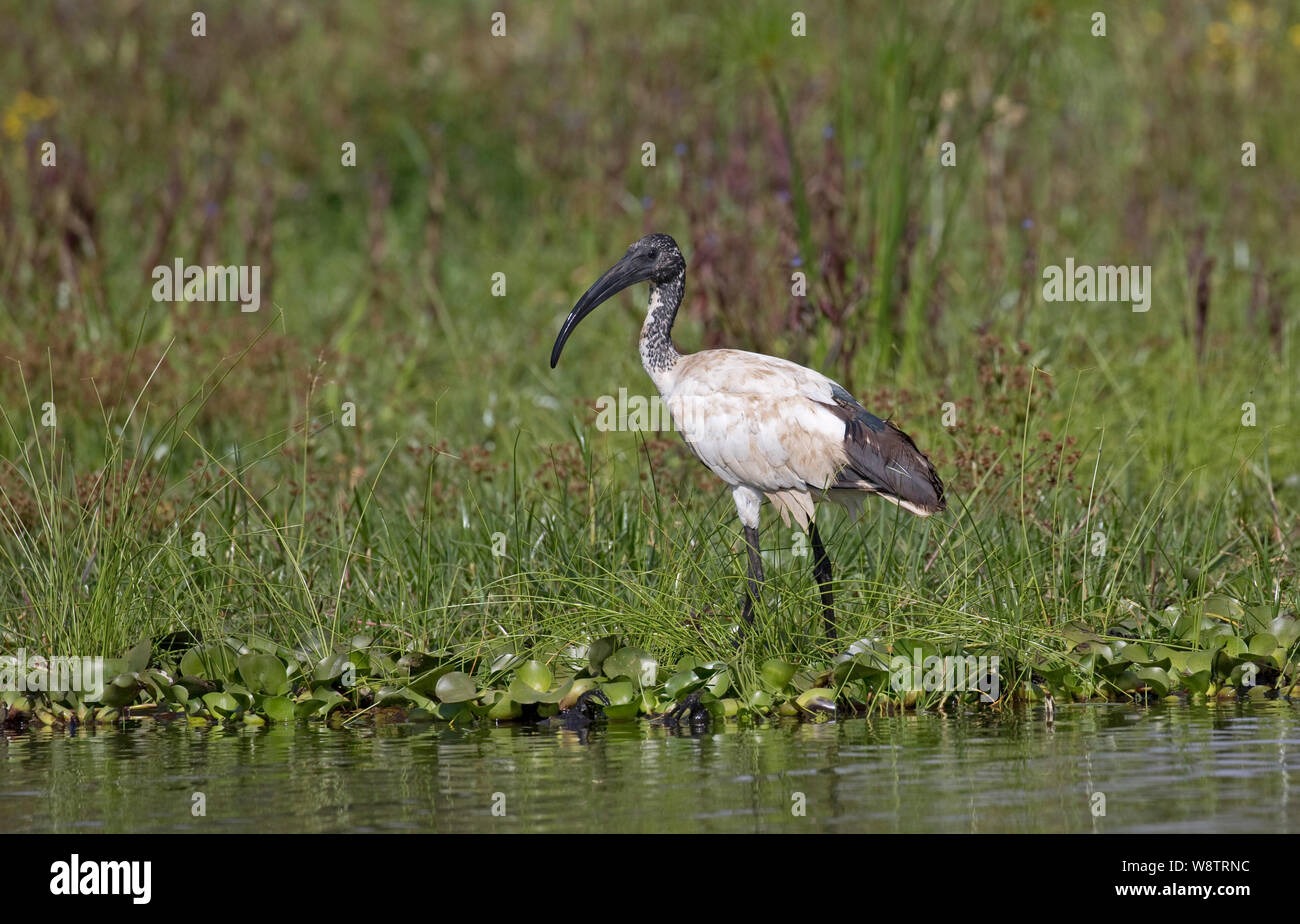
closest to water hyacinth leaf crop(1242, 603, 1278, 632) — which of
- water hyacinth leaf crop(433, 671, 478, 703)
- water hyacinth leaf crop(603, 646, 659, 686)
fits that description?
water hyacinth leaf crop(603, 646, 659, 686)

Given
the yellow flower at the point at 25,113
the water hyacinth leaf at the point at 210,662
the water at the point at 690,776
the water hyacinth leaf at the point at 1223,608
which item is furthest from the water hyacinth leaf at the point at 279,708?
the yellow flower at the point at 25,113

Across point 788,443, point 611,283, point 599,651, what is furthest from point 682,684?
point 611,283

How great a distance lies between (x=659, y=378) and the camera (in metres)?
7.50

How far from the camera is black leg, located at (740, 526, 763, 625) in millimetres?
6554

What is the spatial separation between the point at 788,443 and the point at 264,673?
2.09 meters

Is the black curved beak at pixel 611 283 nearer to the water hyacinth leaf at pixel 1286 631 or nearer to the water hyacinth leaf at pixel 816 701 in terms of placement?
the water hyacinth leaf at pixel 816 701

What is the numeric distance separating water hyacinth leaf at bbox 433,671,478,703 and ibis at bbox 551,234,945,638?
103cm

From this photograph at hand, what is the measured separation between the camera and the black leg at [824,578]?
265 inches

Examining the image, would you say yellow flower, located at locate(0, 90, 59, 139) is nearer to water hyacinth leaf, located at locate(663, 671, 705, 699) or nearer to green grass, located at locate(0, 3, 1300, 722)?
green grass, located at locate(0, 3, 1300, 722)

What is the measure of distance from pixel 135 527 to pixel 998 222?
688 cm

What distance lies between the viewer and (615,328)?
1164 cm
